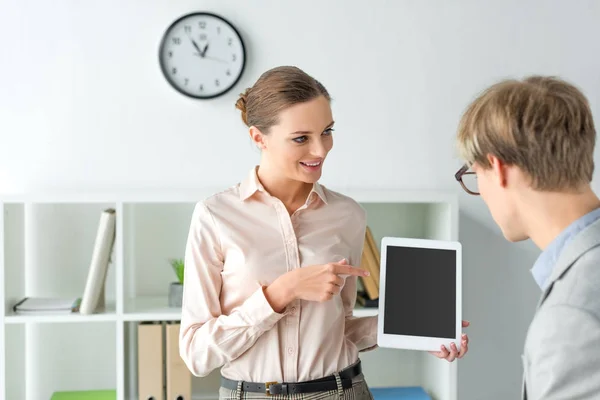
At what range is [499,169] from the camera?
111 centimetres

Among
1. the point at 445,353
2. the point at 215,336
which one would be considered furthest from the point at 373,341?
the point at 215,336

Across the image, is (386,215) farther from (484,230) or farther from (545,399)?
(545,399)

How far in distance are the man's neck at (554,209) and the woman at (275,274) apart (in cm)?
59

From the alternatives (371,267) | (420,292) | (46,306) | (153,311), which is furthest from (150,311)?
(420,292)

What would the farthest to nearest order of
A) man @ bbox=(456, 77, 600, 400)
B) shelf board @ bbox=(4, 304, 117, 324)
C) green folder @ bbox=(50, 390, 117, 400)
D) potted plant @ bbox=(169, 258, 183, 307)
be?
green folder @ bbox=(50, 390, 117, 400) < potted plant @ bbox=(169, 258, 183, 307) < shelf board @ bbox=(4, 304, 117, 324) < man @ bbox=(456, 77, 600, 400)

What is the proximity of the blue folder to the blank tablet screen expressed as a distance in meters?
1.31

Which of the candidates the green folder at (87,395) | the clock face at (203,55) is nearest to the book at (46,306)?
the green folder at (87,395)

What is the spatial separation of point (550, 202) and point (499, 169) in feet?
0.28

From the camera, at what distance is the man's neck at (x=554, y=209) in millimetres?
1079

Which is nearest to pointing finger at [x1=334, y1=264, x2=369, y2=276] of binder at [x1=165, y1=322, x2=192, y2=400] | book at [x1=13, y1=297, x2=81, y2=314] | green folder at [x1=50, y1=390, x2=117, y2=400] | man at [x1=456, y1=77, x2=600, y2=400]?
man at [x1=456, y1=77, x2=600, y2=400]

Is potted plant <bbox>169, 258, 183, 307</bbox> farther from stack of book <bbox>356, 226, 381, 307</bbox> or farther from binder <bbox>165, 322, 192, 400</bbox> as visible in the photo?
stack of book <bbox>356, 226, 381, 307</bbox>

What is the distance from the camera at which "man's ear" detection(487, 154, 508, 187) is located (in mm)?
1102

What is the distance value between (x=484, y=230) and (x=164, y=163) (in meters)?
1.33

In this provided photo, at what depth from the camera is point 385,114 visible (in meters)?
3.12
